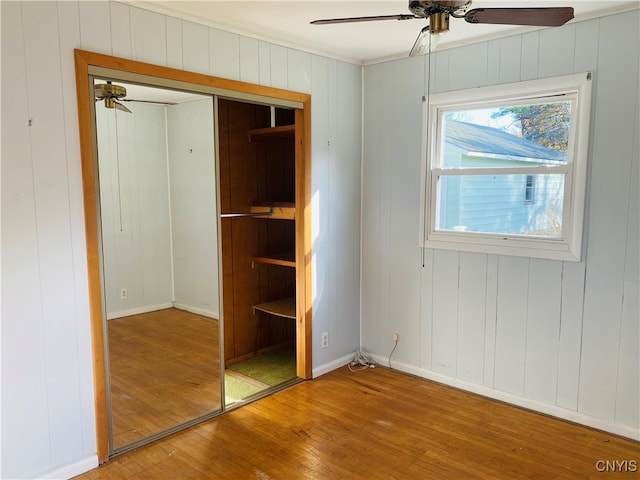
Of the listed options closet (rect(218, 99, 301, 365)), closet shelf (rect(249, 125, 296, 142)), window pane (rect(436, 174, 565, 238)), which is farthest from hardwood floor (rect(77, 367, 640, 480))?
closet shelf (rect(249, 125, 296, 142))

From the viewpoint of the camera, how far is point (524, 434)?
2.92m

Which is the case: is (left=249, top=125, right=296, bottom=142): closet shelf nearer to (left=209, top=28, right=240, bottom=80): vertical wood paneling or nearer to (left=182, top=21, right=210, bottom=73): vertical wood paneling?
(left=209, top=28, right=240, bottom=80): vertical wood paneling

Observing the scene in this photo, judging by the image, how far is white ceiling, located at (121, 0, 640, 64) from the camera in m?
2.63

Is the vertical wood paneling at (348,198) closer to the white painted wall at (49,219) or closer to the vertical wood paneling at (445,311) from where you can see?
the vertical wood paneling at (445,311)

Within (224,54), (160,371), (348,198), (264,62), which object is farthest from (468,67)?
(160,371)

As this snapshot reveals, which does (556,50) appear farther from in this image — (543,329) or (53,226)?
(53,226)

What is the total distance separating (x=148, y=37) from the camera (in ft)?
8.59

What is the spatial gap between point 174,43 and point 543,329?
9.60 ft

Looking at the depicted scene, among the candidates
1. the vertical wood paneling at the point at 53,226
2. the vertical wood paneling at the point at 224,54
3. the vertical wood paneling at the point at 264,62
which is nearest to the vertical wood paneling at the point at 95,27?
the vertical wood paneling at the point at 53,226

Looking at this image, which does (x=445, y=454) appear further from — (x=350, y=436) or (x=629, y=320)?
(x=629, y=320)

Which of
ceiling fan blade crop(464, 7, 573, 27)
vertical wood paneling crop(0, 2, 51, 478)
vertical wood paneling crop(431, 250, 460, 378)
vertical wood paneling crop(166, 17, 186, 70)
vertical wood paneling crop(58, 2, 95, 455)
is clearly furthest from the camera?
vertical wood paneling crop(431, 250, 460, 378)

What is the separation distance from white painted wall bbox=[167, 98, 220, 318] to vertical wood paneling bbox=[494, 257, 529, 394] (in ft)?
6.47

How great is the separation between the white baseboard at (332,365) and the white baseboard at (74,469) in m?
1.73

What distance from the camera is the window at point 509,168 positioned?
2.96 m
